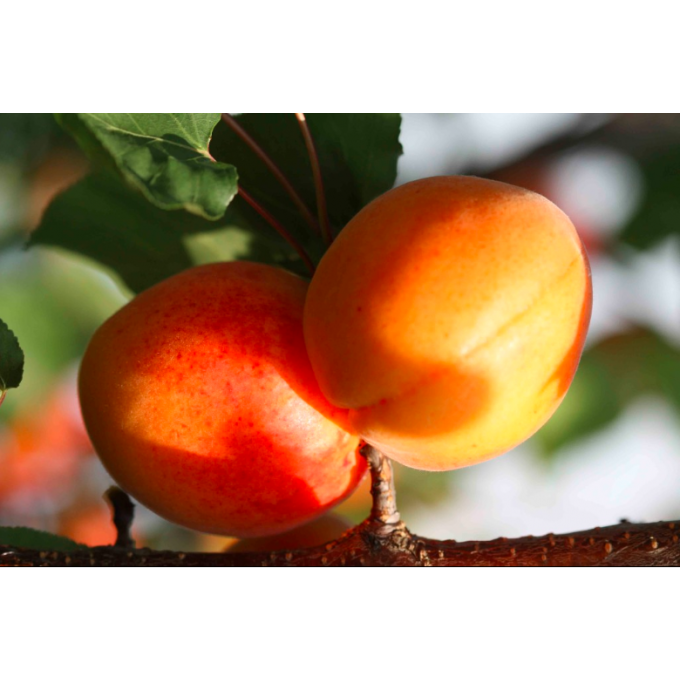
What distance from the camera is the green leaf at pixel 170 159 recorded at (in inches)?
17.2

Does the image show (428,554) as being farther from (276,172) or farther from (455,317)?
(276,172)

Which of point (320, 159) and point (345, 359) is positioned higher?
point (320, 159)

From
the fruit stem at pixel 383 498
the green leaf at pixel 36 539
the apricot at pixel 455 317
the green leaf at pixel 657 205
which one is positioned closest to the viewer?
the apricot at pixel 455 317

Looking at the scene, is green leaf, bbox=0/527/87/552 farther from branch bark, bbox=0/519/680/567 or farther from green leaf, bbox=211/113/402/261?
green leaf, bbox=211/113/402/261

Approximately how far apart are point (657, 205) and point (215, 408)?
0.66 metres

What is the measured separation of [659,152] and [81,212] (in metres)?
0.70

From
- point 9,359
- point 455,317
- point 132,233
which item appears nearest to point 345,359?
point 455,317

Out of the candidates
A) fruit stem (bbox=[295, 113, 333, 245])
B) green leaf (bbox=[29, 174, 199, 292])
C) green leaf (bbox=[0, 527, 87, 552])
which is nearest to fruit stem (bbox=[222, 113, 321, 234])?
fruit stem (bbox=[295, 113, 333, 245])

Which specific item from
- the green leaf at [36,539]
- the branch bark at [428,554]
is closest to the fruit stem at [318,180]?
the branch bark at [428,554]

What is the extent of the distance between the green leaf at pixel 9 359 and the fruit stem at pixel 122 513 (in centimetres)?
14

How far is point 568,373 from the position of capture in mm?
439

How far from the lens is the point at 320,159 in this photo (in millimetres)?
616

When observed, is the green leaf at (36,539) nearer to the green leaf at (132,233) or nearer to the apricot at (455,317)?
the green leaf at (132,233)

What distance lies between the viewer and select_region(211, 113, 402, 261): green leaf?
0.61m
